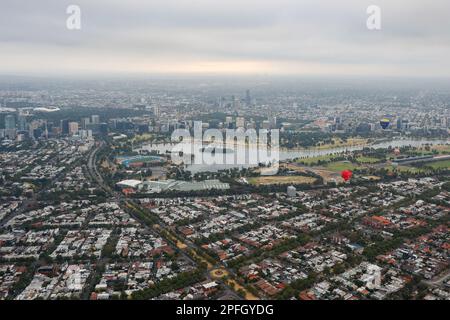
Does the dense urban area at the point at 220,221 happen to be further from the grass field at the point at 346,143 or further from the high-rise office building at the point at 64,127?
the high-rise office building at the point at 64,127

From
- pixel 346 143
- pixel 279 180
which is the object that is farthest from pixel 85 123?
pixel 279 180

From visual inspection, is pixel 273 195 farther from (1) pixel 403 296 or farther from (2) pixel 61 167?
(2) pixel 61 167

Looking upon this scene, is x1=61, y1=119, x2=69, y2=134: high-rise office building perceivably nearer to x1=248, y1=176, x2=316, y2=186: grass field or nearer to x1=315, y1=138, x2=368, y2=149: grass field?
x1=248, y1=176, x2=316, y2=186: grass field

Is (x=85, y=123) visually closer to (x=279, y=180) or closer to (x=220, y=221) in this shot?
(x=279, y=180)

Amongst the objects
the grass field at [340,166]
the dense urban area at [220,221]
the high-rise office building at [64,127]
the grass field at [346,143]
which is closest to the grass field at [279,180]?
the dense urban area at [220,221]

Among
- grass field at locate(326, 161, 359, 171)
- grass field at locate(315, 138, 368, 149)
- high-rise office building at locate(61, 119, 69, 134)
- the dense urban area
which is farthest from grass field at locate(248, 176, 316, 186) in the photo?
high-rise office building at locate(61, 119, 69, 134)
